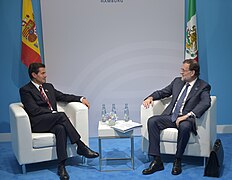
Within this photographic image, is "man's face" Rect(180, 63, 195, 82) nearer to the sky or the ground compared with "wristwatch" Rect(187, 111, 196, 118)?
nearer to the sky

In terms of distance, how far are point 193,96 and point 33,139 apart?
196 centimetres

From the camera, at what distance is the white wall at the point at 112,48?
5.38m

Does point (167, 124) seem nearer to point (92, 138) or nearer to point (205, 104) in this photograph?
point (205, 104)

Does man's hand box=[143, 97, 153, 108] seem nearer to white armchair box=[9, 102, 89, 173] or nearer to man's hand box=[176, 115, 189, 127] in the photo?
man's hand box=[176, 115, 189, 127]

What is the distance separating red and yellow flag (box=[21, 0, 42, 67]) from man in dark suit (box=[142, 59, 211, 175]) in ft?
5.80

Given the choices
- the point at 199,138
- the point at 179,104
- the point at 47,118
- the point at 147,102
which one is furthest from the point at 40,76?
the point at 199,138

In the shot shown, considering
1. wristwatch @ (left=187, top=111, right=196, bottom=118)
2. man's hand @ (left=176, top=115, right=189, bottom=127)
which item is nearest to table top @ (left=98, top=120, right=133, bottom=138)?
man's hand @ (left=176, top=115, right=189, bottom=127)

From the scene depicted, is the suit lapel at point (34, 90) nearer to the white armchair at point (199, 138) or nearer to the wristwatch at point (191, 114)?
the white armchair at point (199, 138)

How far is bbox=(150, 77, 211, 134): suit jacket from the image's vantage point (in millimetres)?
A: 4337

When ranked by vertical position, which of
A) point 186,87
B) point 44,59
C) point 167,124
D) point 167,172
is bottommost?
point 167,172

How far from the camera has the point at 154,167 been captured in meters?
4.37

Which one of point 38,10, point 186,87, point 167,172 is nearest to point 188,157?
point 167,172

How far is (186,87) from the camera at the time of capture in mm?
4723

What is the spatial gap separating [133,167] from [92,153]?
20.3 inches
